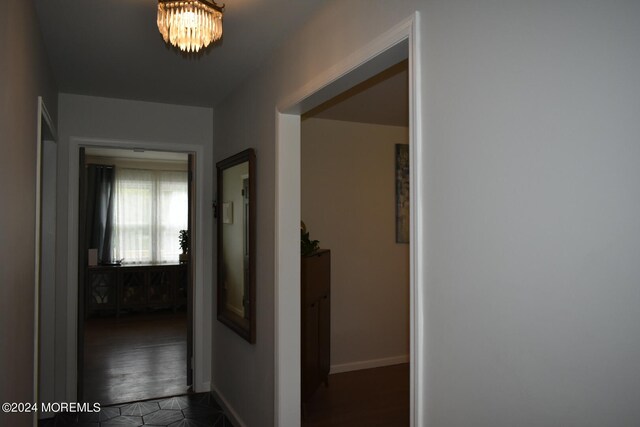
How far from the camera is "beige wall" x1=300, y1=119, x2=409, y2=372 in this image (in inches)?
187

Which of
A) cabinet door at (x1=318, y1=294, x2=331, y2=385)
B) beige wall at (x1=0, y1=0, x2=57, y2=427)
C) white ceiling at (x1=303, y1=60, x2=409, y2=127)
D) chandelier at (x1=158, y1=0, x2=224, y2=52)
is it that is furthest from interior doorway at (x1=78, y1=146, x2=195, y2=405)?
chandelier at (x1=158, y1=0, x2=224, y2=52)

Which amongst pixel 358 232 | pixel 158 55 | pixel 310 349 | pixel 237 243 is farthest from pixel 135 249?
pixel 158 55

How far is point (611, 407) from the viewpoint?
0.97 metres

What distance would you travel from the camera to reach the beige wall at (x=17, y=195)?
1.55 meters

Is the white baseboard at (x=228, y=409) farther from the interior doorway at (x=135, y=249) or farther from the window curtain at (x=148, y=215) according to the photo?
the window curtain at (x=148, y=215)

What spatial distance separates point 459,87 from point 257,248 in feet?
6.62

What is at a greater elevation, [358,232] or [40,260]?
[358,232]

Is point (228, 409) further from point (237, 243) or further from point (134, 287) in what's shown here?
point (134, 287)

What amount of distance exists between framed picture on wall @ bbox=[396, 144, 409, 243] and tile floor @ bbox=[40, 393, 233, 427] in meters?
2.55

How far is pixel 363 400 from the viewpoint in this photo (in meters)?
4.03

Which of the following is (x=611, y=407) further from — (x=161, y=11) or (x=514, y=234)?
(x=161, y=11)

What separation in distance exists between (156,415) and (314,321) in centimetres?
143

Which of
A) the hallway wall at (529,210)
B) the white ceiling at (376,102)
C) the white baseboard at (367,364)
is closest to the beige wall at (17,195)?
the hallway wall at (529,210)

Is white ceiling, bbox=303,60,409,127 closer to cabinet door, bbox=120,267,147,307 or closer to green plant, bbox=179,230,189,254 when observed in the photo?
green plant, bbox=179,230,189,254
